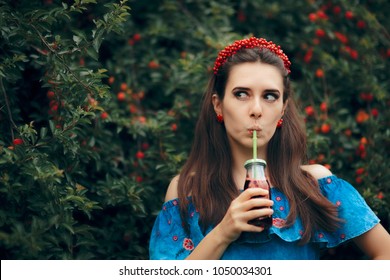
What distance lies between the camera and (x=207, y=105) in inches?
121

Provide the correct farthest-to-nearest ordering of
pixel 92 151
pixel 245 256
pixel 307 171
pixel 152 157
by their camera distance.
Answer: pixel 152 157, pixel 92 151, pixel 307 171, pixel 245 256

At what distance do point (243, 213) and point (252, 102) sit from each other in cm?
54

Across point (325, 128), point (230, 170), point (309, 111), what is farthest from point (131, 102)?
point (230, 170)

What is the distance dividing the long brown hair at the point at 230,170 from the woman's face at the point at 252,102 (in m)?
0.05

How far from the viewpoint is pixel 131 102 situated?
4082 mm

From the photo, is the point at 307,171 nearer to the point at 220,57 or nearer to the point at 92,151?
the point at 220,57

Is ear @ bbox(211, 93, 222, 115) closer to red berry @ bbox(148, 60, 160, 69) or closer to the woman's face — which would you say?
the woman's face

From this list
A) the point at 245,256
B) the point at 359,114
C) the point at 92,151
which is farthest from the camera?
the point at 359,114

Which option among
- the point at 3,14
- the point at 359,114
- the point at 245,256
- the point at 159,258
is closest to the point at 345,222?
the point at 245,256

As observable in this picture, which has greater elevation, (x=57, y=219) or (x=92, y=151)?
(x=92, y=151)

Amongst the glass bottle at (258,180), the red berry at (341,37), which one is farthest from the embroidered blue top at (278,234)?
the red berry at (341,37)

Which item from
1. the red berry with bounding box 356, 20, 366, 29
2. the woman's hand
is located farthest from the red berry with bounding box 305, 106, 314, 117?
the woman's hand

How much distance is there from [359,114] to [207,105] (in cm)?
150

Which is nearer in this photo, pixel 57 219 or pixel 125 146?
pixel 57 219
